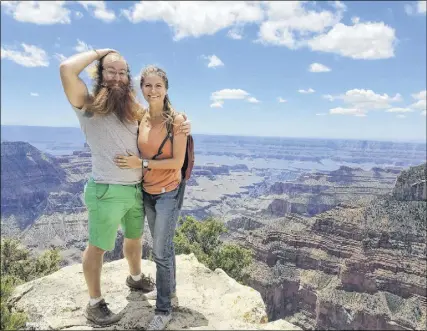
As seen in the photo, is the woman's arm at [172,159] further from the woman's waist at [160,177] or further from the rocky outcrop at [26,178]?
the rocky outcrop at [26,178]

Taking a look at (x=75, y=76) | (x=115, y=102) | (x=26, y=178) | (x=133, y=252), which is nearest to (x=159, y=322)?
(x=133, y=252)

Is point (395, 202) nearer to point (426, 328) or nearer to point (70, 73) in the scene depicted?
point (426, 328)

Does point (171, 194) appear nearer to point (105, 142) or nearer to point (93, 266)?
point (105, 142)

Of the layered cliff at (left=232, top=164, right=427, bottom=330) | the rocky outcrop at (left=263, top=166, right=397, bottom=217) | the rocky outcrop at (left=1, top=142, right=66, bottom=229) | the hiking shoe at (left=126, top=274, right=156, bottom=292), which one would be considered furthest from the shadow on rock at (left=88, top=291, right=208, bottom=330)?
the rocky outcrop at (left=1, top=142, right=66, bottom=229)

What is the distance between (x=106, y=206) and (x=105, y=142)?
641 mm

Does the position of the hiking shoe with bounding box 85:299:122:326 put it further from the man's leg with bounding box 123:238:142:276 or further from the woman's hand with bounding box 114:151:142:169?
the woman's hand with bounding box 114:151:142:169

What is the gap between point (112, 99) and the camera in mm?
3922

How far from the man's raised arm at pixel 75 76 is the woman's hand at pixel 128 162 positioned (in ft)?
2.06

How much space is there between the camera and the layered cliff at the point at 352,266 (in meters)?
40.2

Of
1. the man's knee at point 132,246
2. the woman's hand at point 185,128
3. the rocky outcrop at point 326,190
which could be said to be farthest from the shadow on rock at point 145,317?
the rocky outcrop at point 326,190

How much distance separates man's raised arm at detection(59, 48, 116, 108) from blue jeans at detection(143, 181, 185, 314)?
1.19 meters

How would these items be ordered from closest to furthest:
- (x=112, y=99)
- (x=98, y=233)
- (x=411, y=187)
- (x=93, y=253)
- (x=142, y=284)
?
1. (x=112, y=99)
2. (x=98, y=233)
3. (x=93, y=253)
4. (x=142, y=284)
5. (x=411, y=187)

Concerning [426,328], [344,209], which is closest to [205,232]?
[426,328]

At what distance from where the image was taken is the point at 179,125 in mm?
4051
